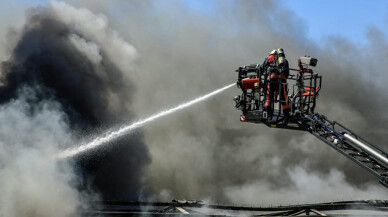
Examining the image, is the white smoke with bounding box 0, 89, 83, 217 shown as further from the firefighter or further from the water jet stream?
the firefighter

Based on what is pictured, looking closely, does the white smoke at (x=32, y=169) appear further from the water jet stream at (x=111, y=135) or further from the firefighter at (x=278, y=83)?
the firefighter at (x=278, y=83)

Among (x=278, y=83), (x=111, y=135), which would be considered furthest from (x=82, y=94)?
(x=278, y=83)

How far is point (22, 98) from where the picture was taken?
1195 cm

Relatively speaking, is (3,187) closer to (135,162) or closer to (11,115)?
(11,115)

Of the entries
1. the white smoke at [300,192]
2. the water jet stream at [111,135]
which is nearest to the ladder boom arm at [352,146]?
the water jet stream at [111,135]

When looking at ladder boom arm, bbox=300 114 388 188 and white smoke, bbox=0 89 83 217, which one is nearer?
ladder boom arm, bbox=300 114 388 188

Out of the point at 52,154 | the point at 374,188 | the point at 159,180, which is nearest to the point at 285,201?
the point at 374,188

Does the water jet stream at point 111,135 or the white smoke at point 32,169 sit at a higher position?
the water jet stream at point 111,135

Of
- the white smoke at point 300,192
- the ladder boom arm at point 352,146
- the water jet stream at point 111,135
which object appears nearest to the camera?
the ladder boom arm at point 352,146

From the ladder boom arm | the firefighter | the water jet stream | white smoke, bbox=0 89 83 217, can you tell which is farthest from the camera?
the water jet stream

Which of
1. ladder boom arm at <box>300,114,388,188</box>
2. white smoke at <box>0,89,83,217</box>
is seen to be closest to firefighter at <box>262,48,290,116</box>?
ladder boom arm at <box>300,114,388,188</box>

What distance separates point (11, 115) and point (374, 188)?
1370 cm

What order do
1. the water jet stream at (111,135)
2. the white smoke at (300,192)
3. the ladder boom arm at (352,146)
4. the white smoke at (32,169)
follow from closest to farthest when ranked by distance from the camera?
1. the ladder boom arm at (352,146)
2. the white smoke at (32,169)
3. the water jet stream at (111,135)
4. the white smoke at (300,192)

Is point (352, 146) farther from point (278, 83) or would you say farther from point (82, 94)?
point (82, 94)
